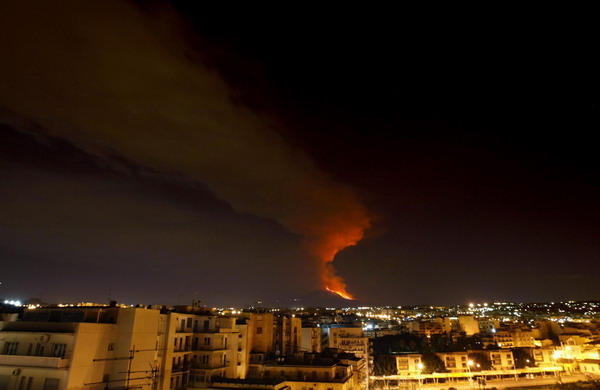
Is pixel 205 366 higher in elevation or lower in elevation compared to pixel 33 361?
lower

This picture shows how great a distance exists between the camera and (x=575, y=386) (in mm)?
57500

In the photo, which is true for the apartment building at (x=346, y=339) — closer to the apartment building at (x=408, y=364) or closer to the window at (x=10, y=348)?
the apartment building at (x=408, y=364)

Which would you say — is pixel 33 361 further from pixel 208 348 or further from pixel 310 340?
pixel 310 340

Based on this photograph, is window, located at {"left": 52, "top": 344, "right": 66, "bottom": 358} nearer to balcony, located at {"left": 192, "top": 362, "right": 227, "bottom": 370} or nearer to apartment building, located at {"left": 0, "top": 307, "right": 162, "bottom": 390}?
apartment building, located at {"left": 0, "top": 307, "right": 162, "bottom": 390}

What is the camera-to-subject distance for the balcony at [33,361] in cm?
1781

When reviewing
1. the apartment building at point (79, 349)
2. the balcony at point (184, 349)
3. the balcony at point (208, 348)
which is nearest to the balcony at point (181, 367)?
the balcony at point (184, 349)

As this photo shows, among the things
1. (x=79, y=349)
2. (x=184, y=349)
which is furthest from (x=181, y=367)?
(x=79, y=349)

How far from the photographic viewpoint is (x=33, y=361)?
719 inches

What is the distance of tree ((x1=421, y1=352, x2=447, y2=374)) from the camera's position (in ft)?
236

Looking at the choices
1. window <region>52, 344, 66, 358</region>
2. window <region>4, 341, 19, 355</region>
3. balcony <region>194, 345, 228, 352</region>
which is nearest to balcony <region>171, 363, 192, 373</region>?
balcony <region>194, 345, 228, 352</region>

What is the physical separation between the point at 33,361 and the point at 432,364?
71102 millimetres

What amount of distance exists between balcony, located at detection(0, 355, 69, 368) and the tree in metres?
69.6

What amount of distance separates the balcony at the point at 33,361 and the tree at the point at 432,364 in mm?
69617

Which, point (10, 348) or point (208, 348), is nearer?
point (10, 348)
